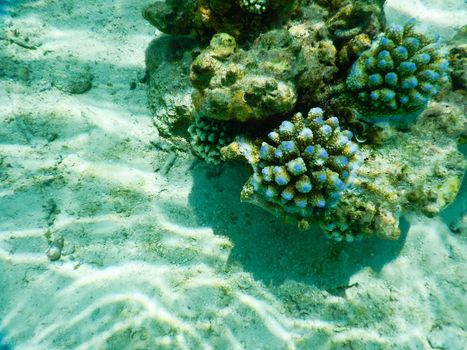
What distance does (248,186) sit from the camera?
11.0 ft

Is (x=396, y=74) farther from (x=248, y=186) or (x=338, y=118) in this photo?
(x=248, y=186)

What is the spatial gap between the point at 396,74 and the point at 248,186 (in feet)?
6.19

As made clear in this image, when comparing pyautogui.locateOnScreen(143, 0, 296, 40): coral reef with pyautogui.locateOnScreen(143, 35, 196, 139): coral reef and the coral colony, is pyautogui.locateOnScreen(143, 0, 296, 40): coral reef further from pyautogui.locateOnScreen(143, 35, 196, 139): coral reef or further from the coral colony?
pyautogui.locateOnScreen(143, 35, 196, 139): coral reef

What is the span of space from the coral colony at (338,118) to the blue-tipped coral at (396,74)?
0.03 ft

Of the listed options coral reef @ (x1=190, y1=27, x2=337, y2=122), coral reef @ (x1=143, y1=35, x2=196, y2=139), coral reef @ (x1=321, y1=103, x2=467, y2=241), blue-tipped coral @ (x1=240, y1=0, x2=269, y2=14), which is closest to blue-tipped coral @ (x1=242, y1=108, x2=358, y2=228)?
coral reef @ (x1=321, y1=103, x2=467, y2=241)

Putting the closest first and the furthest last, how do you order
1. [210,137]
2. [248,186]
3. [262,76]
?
[262,76], [248,186], [210,137]

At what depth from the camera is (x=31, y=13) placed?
569cm

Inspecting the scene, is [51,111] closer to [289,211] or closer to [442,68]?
[289,211]

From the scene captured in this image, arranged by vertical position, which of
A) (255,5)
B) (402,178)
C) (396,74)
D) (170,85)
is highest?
(396,74)

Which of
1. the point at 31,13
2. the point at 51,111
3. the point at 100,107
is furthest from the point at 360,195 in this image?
the point at 31,13

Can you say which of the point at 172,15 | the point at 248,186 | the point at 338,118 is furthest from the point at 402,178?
the point at 172,15

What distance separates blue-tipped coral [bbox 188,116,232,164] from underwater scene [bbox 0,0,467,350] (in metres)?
0.03

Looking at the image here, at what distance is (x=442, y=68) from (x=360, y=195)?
5.17ft

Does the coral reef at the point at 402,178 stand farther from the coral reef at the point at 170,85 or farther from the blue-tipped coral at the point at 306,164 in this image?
the coral reef at the point at 170,85
